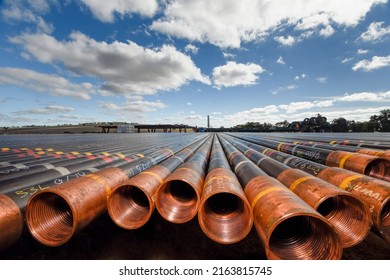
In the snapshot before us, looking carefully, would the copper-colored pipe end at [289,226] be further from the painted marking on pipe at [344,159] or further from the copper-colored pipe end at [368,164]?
the painted marking on pipe at [344,159]

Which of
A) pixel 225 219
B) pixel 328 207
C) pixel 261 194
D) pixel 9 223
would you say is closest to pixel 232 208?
pixel 225 219

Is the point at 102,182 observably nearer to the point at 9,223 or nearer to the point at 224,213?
the point at 9,223

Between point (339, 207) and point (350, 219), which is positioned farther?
point (339, 207)

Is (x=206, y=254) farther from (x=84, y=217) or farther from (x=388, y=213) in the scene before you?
(x=388, y=213)

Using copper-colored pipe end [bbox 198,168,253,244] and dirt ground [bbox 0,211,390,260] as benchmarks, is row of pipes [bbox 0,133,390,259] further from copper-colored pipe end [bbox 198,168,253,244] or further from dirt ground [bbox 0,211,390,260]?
dirt ground [bbox 0,211,390,260]

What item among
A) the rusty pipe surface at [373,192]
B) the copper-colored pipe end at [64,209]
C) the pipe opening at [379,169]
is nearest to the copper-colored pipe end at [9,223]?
the copper-colored pipe end at [64,209]

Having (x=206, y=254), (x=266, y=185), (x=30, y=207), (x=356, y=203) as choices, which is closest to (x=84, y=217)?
(x=30, y=207)

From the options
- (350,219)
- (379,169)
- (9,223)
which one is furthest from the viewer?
(379,169)
